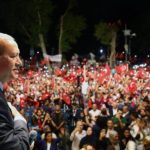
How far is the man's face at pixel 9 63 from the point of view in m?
2.17

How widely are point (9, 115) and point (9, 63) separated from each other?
0.75 feet

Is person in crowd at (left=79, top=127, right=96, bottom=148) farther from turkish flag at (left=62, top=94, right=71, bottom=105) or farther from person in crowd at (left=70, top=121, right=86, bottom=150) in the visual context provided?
turkish flag at (left=62, top=94, right=71, bottom=105)

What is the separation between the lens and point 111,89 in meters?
21.9

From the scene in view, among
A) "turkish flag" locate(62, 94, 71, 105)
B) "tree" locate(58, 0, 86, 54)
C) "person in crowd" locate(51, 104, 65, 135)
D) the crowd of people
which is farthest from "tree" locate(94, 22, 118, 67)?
"person in crowd" locate(51, 104, 65, 135)

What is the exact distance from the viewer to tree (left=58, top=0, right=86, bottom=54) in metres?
51.6

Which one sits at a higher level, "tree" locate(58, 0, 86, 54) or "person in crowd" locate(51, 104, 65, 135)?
"tree" locate(58, 0, 86, 54)

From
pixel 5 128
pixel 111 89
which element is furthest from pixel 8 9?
pixel 5 128

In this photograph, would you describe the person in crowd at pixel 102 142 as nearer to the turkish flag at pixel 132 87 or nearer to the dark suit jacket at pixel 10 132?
the dark suit jacket at pixel 10 132

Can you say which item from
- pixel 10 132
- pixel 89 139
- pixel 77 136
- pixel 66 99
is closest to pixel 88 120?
pixel 77 136

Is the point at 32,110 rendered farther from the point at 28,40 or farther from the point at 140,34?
the point at 140,34

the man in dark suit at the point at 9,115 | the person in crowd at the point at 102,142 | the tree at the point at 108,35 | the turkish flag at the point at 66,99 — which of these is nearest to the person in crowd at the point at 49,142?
the person in crowd at the point at 102,142

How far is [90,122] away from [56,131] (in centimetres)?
94

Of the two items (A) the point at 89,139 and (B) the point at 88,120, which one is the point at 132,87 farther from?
(A) the point at 89,139

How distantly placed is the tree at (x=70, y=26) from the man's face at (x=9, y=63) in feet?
162
